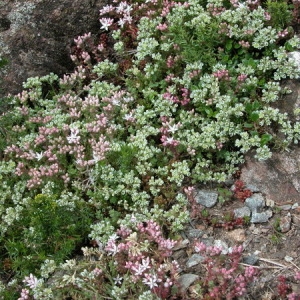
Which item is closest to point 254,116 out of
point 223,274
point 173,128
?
point 173,128

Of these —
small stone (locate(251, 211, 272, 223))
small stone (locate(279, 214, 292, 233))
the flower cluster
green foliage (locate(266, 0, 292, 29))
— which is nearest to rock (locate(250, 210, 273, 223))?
small stone (locate(251, 211, 272, 223))

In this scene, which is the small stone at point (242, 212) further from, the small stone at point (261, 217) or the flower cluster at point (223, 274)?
the flower cluster at point (223, 274)

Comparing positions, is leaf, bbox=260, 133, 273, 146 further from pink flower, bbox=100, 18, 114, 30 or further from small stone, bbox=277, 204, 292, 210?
pink flower, bbox=100, 18, 114, 30

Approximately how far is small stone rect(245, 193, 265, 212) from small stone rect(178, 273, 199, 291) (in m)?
0.94

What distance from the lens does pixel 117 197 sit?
5.72m

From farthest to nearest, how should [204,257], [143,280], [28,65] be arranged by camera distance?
[28,65], [204,257], [143,280]

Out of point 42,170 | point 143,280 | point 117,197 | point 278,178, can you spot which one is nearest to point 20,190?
point 42,170

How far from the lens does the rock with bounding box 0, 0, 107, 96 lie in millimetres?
6977

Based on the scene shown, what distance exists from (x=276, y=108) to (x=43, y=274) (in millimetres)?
2972

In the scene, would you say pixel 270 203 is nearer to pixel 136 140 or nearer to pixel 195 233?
pixel 195 233

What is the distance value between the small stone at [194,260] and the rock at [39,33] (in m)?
3.11

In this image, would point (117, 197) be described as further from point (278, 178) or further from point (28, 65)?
point (28, 65)

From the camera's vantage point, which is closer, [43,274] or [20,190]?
[43,274]

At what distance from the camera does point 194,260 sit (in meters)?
5.27
